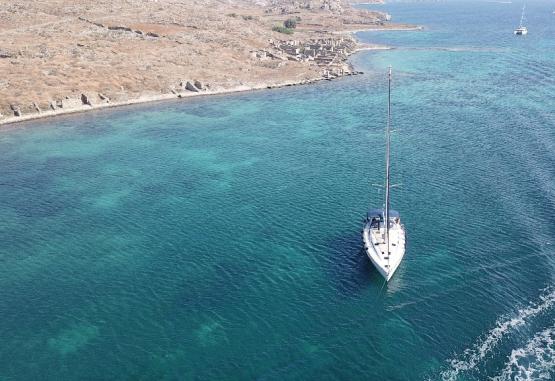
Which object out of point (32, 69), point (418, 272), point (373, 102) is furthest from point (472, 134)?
point (32, 69)

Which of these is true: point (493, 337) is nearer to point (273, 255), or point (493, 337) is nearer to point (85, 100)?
point (273, 255)

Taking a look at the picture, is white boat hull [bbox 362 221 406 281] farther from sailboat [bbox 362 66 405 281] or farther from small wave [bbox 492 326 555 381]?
small wave [bbox 492 326 555 381]

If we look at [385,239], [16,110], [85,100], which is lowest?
[85,100]

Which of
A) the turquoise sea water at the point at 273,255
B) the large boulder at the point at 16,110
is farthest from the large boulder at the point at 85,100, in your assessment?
the turquoise sea water at the point at 273,255

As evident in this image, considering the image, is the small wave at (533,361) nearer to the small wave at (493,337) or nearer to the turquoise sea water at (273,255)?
the turquoise sea water at (273,255)

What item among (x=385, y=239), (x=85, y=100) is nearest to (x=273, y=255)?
(x=385, y=239)

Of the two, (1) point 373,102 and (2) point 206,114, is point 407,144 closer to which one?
(1) point 373,102
